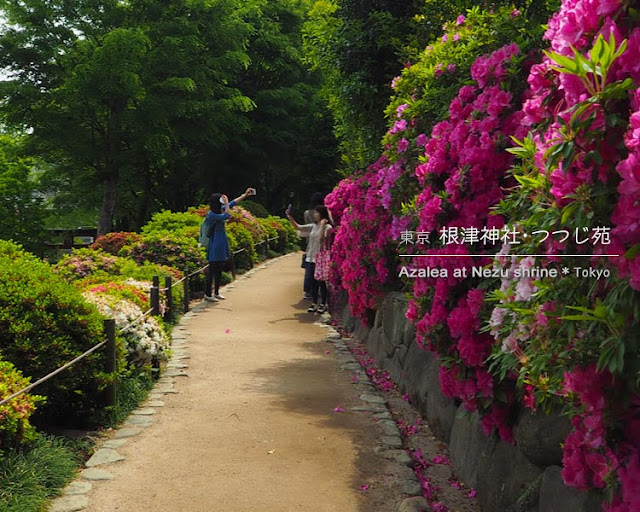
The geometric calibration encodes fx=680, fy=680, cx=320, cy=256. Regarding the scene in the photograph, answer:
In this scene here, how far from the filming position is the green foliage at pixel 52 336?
206 inches

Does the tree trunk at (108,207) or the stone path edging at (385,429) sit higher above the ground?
the tree trunk at (108,207)

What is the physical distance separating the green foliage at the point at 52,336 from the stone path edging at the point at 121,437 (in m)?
0.42

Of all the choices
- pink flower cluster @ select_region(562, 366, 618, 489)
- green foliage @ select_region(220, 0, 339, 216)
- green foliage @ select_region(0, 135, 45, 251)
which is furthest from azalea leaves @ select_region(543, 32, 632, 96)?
green foliage @ select_region(220, 0, 339, 216)

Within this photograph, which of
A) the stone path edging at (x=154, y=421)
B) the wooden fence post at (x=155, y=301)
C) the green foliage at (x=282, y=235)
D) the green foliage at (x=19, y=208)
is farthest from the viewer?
the green foliage at (x=282, y=235)

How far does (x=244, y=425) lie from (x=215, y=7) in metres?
22.0

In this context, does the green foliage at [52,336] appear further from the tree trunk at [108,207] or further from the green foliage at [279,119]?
the green foliage at [279,119]

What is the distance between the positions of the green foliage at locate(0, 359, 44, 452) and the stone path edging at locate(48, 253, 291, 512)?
1.52 ft

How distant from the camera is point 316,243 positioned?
11680 millimetres

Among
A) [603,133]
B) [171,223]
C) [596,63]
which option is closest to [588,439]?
[603,133]

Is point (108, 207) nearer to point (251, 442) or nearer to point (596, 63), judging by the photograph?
point (251, 442)

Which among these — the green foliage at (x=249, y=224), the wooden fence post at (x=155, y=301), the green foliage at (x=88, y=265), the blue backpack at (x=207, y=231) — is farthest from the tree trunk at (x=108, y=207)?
the wooden fence post at (x=155, y=301)

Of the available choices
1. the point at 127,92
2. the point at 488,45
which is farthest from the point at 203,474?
the point at 127,92

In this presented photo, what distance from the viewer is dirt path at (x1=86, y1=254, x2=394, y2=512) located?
4465 mm

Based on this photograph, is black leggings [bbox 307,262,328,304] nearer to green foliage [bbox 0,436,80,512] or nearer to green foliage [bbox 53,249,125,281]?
green foliage [bbox 53,249,125,281]
